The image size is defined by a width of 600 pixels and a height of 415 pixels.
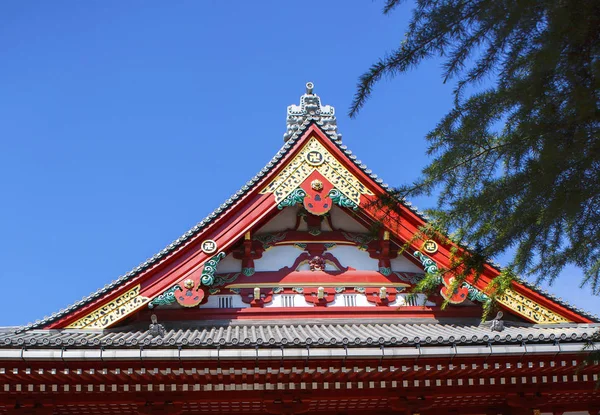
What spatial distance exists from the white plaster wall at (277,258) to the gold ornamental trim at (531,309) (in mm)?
3162

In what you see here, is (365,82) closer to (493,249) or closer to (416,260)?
(493,249)

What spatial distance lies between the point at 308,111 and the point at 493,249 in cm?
613

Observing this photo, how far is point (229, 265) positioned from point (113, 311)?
1951 millimetres

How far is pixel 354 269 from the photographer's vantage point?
434 inches

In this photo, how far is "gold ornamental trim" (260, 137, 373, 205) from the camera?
10.7m

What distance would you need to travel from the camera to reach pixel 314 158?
35.7ft

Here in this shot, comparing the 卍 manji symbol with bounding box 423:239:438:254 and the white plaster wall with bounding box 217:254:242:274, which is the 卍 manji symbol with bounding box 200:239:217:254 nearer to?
the white plaster wall with bounding box 217:254:242:274

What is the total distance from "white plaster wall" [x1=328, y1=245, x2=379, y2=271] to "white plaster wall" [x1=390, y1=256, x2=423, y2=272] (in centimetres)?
29

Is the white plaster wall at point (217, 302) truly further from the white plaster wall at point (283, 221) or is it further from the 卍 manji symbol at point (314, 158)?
the 卍 manji symbol at point (314, 158)

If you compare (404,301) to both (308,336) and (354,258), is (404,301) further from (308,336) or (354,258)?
(308,336)

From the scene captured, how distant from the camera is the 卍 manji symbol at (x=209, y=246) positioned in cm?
1027

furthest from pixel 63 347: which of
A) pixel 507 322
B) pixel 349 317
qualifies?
pixel 507 322

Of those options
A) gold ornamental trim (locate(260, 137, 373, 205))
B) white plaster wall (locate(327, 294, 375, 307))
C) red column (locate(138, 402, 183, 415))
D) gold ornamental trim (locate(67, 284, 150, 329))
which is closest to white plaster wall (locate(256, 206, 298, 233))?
gold ornamental trim (locate(260, 137, 373, 205))

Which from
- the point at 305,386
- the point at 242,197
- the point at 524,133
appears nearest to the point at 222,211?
the point at 242,197
